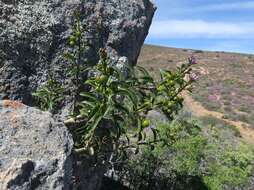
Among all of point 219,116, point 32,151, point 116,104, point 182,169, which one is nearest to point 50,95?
point 116,104

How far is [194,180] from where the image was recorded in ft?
24.5

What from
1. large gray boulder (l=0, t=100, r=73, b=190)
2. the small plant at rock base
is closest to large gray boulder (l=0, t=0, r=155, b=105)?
the small plant at rock base

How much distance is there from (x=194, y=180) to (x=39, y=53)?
10.8ft

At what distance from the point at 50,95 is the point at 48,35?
0.65 m

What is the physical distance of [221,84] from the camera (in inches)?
2066

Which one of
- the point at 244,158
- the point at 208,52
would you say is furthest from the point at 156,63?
the point at 244,158

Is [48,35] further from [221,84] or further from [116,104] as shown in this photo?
[221,84]

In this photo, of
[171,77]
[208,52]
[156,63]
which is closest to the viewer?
[171,77]

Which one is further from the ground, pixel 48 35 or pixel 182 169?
pixel 48 35

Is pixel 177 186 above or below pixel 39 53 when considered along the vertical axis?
below

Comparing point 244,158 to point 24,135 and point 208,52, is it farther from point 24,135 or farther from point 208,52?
point 208,52

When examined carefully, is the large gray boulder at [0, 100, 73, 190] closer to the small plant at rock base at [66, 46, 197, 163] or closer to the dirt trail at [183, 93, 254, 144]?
the small plant at rock base at [66, 46, 197, 163]

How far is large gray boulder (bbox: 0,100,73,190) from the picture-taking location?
2975 millimetres

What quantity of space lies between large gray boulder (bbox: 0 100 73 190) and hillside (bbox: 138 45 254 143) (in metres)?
24.5
